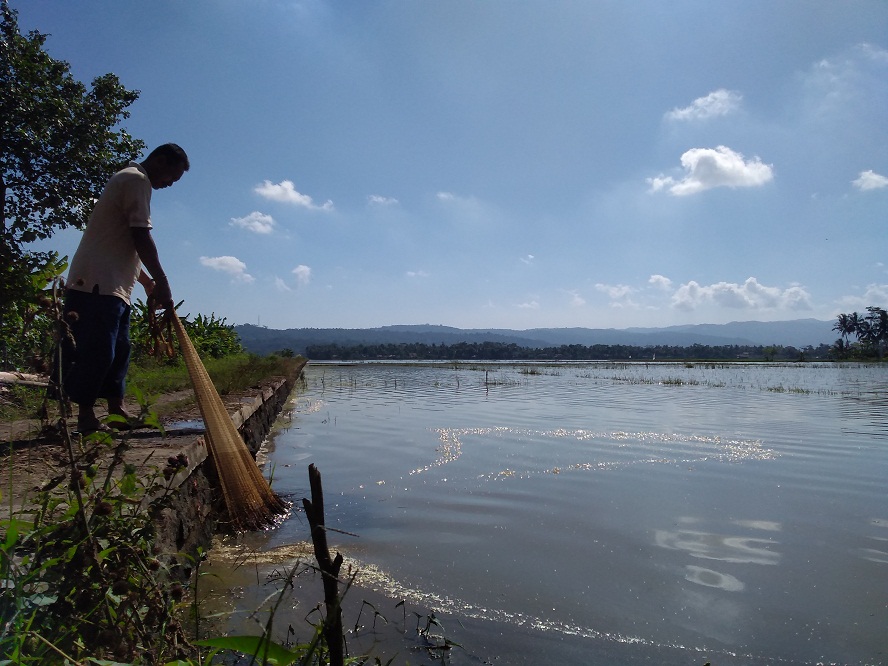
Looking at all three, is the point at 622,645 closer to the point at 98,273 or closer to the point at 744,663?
the point at 744,663

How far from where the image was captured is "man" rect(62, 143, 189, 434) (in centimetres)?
319

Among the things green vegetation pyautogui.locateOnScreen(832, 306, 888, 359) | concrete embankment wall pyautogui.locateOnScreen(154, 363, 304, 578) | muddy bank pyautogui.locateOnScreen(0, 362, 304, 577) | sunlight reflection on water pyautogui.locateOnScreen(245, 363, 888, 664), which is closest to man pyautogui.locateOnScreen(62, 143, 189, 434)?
muddy bank pyautogui.locateOnScreen(0, 362, 304, 577)

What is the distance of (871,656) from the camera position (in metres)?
2.37

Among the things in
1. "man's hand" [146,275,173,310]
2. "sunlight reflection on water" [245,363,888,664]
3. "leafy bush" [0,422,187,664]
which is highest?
"man's hand" [146,275,173,310]

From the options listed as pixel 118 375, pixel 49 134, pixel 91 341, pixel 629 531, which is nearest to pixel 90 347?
pixel 91 341

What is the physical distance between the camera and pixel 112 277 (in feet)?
11.0

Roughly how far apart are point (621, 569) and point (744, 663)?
925 millimetres

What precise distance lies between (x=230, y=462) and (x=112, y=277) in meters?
1.25

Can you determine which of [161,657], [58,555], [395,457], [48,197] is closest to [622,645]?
[161,657]

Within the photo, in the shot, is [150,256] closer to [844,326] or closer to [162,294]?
[162,294]

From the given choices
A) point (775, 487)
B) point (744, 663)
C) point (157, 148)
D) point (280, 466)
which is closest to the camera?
point (744, 663)

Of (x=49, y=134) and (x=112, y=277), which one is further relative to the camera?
(x=49, y=134)

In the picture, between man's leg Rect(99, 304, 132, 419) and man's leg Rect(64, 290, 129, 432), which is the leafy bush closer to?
man's leg Rect(64, 290, 129, 432)

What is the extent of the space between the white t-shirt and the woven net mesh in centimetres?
42
